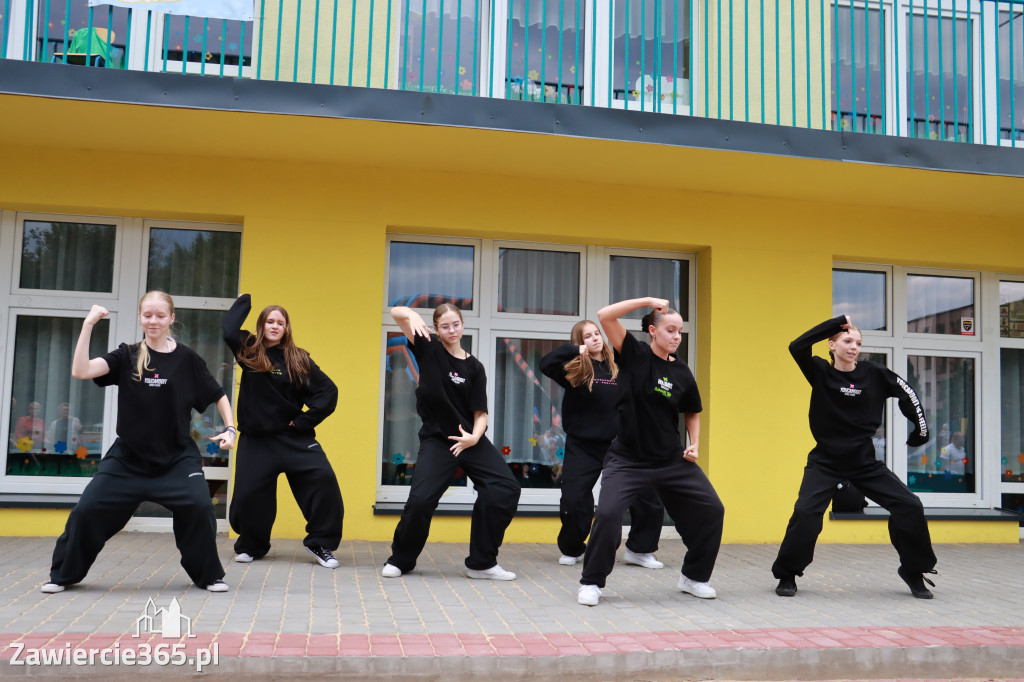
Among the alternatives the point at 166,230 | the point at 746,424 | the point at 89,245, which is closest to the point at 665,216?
the point at 746,424

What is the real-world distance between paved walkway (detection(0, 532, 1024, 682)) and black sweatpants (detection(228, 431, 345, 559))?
10.7 inches

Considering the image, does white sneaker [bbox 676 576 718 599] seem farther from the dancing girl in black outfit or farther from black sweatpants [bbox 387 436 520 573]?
black sweatpants [bbox 387 436 520 573]

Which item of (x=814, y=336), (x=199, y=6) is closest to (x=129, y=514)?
(x=199, y=6)

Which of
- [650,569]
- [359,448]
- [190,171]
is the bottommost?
[650,569]

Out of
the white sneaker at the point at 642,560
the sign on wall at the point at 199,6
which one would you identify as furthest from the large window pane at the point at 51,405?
the white sneaker at the point at 642,560

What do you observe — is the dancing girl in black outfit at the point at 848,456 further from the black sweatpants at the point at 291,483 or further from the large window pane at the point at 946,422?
the large window pane at the point at 946,422

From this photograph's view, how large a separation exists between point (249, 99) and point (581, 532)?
3826mm

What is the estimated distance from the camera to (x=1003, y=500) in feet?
28.8

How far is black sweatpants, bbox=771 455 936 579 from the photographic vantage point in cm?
556

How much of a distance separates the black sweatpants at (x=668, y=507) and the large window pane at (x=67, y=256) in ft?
15.7

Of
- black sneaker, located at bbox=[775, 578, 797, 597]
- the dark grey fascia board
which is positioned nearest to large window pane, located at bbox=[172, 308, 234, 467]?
the dark grey fascia board

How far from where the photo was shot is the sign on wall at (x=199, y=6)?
6637 millimetres

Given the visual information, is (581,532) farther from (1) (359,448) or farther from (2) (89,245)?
(2) (89,245)

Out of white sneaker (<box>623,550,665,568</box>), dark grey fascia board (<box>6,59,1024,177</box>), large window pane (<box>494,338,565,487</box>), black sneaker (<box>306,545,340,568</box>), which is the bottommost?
white sneaker (<box>623,550,665,568</box>)
